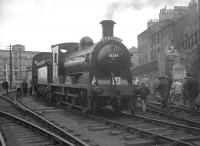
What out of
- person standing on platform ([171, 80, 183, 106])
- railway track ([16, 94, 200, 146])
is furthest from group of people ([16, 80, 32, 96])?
railway track ([16, 94, 200, 146])

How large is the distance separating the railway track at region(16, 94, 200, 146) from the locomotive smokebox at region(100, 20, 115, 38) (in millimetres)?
3294

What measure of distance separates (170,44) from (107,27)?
3225cm

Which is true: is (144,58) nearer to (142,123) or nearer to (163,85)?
(163,85)

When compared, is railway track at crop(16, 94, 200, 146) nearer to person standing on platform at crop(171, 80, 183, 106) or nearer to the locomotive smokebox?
the locomotive smokebox

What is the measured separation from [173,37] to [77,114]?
105 ft

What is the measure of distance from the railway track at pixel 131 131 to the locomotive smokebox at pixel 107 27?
3294mm

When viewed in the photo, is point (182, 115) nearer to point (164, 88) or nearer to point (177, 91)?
point (164, 88)

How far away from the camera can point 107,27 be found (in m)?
13.0

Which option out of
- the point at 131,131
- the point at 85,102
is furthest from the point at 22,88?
the point at 131,131

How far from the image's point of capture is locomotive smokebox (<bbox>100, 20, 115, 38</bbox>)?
12.9m

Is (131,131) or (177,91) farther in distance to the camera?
(177,91)

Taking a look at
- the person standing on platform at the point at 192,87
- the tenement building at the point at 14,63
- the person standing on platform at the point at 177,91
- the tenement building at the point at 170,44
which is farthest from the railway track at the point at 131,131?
the tenement building at the point at 14,63

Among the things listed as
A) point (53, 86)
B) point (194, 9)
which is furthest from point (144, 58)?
point (53, 86)

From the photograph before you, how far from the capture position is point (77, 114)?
42.8 feet
